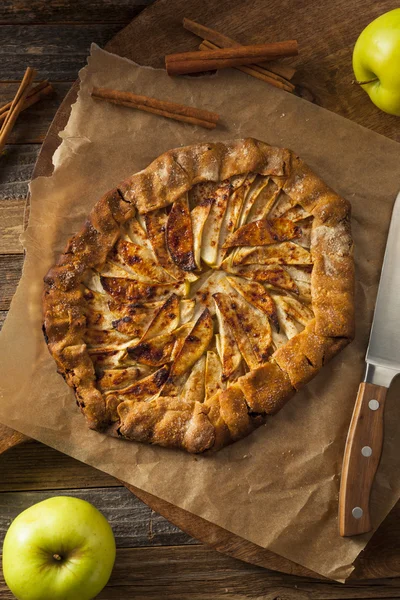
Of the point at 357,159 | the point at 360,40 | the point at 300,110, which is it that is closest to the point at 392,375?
the point at 357,159

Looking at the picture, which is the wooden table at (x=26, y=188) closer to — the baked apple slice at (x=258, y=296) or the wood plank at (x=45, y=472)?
the wood plank at (x=45, y=472)

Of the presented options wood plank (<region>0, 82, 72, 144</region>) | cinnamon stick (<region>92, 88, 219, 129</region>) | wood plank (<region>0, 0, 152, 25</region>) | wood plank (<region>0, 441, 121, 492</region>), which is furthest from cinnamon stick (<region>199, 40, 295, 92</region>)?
wood plank (<region>0, 441, 121, 492</region>)

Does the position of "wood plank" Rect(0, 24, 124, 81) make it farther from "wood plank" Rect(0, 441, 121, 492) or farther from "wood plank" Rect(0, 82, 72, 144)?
"wood plank" Rect(0, 441, 121, 492)

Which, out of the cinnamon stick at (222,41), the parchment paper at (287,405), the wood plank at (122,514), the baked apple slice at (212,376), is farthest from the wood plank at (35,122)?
the wood plank at (122,514)

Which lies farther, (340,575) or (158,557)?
(158,557)

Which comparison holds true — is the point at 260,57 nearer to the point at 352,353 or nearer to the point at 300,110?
the point at 300,110

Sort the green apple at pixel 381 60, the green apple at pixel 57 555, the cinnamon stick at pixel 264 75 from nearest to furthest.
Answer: the green apple at pixel 57 555, the green apple at pixel 381 60, the cinnamon stick at pixel 264 75
